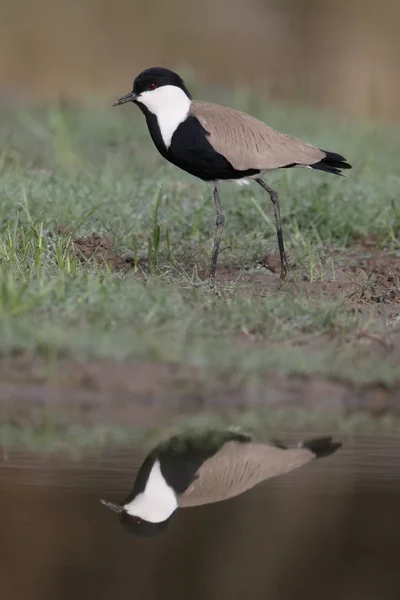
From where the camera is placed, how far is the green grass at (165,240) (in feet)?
16.5

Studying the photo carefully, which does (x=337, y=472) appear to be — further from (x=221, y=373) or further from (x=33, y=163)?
(x=33, y=163)

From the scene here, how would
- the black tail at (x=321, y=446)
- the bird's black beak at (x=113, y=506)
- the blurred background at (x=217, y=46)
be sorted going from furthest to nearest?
the blurred background at (x=217, y=46), the black tail at (x=321, y=446), the bird's black beak at (x=113, y=506)

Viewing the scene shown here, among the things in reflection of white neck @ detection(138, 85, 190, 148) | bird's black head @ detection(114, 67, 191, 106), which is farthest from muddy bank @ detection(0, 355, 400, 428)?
bird's black head @ detection(114, 67, 191, 106)

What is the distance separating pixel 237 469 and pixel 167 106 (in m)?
3.21

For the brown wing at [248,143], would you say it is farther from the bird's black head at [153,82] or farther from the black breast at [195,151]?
the bird's black head at [153,82]

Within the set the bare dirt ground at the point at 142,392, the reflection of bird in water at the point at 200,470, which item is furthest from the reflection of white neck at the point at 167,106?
the reflection of bird in water at the point at 200,470

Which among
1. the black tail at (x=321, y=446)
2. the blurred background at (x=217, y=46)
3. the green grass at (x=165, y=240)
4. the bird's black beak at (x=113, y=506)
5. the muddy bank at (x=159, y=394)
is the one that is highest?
the blurred background at (x=217, y=46)

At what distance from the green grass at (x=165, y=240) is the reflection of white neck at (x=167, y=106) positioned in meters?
0.43

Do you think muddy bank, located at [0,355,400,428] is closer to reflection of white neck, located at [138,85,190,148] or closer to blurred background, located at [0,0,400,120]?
reflection of white neck, located at [138,85,190,148]

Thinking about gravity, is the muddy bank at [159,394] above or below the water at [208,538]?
above

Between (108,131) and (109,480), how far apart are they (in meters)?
7.64

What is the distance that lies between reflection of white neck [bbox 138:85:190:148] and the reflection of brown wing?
111 inches

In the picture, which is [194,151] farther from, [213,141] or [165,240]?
[165,240]

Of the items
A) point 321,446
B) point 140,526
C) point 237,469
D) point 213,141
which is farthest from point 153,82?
point 140,526
